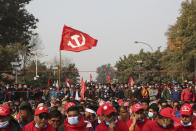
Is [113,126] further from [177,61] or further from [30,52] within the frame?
[30,52]

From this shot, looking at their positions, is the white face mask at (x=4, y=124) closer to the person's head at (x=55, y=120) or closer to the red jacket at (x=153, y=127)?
the person's head at (x=55, y=120)

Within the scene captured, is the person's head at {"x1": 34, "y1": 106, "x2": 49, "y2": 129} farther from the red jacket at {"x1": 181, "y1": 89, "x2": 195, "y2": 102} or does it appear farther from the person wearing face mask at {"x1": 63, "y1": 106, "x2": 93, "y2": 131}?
the red jacket at {"x1": 181, "y1": 89, "x2": 195, "y2": 102}

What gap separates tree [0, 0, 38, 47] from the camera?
40812 millimetres

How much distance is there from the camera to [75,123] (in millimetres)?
5199

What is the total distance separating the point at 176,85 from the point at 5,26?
96.0 feet

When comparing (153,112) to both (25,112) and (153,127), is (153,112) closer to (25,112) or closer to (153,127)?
(153,127)

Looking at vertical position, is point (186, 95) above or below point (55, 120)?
below

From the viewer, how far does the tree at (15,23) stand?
40.8 meters

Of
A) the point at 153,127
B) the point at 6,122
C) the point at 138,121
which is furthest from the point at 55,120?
the point at 153,127

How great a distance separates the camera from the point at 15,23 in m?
42.5

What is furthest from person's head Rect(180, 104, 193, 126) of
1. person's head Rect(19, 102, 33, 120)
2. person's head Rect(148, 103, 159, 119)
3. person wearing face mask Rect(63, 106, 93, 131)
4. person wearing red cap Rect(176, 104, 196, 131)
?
person's head Rect(19, 102, 33, 120)

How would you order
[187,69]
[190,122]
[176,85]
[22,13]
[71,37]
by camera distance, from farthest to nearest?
[22,13], [187,69], [176,85], [71,37], [190,122]

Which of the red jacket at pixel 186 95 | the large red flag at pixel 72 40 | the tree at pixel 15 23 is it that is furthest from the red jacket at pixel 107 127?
the tree at pixel 15 23

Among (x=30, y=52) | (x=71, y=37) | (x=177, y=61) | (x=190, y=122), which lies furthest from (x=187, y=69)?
(x=190, y=122)
